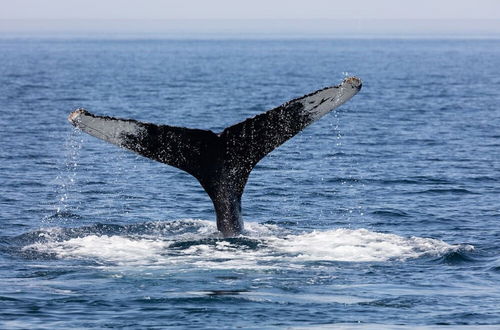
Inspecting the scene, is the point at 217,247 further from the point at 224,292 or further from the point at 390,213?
the point at 390,213

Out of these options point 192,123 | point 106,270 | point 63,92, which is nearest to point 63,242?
point 106,270

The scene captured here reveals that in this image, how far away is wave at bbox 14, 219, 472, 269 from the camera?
13078mm

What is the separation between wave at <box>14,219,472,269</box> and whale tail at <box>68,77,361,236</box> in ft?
1.73

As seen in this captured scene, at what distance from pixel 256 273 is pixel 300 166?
1170 cm

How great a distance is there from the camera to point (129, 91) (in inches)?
2106

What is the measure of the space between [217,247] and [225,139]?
52.5 inches

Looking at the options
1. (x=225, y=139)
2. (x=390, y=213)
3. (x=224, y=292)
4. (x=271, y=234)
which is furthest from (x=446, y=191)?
(x=224, y=292)

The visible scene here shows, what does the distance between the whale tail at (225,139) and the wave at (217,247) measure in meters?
0.53

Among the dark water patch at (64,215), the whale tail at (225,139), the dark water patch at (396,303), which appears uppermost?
the whale tail at (225,139)

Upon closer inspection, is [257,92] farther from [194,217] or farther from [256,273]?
[256,273]

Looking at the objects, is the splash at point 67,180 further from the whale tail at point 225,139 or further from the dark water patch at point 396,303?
the dark water patch at point 396,303

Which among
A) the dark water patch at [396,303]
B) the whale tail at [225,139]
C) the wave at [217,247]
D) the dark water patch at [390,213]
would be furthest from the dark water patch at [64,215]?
the dark water patch at [396,303]

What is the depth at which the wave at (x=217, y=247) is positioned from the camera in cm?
1308

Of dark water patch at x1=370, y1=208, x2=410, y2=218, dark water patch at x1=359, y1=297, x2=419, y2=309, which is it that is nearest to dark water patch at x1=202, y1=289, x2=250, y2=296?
dark water patch at x1=359, y1=297, x2=419, y2=309
